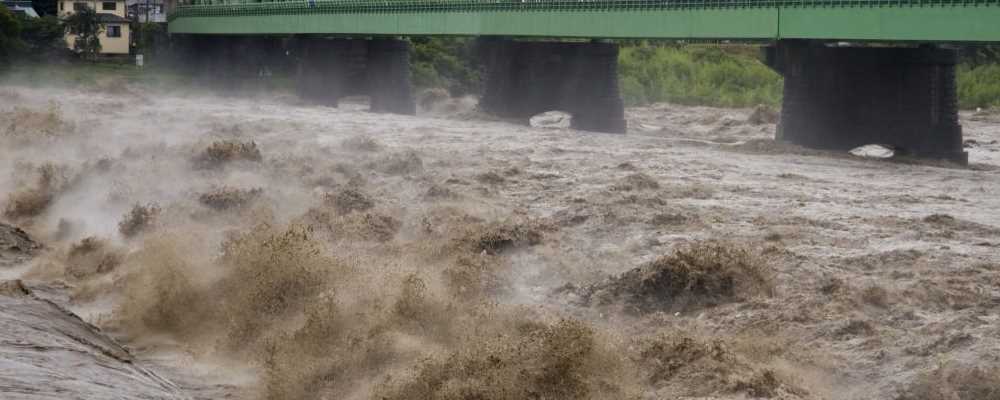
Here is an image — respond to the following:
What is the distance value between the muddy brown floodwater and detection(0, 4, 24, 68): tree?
158ft

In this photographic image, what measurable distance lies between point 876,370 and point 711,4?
3212 centimetres

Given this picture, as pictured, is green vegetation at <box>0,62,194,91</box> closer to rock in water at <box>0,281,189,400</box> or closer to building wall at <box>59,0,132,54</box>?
building wall at <box>59,0,132,54</box>

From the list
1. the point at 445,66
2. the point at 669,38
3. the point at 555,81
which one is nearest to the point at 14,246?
the point at 669,38

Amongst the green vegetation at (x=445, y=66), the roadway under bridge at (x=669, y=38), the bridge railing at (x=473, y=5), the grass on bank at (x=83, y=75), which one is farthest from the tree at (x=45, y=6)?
the roadway under bridge at (x=669, y=38)

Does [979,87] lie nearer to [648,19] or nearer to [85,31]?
[648,19]

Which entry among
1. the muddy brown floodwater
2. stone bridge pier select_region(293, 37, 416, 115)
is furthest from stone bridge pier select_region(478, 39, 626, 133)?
the muddy brown floodwater

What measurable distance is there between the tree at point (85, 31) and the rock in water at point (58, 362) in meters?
87.4

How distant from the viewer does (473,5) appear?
214 ft

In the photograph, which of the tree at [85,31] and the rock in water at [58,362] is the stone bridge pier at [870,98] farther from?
the tree at [85,31]

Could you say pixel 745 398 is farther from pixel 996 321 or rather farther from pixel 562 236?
pixel 562 236

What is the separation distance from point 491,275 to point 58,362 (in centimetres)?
1184

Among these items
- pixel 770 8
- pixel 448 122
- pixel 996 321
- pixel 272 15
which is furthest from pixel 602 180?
pixel 272 15

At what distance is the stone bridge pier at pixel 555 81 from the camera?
65.5 metres

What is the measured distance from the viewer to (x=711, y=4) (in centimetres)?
4919
